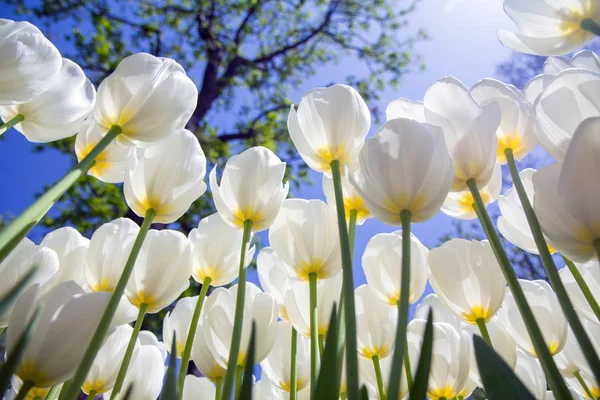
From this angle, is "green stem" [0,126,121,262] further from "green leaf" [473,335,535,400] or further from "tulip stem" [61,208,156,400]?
"green leaf" [473,335,535,400]

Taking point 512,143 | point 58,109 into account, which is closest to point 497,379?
point 512,143

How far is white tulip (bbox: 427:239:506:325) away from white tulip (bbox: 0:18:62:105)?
41 centimetres

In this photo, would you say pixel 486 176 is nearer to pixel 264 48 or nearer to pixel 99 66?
pixel 99 66

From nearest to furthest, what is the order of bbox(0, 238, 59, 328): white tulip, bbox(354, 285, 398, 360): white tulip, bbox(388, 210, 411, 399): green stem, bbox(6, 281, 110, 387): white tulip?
bbox(388, 210, 411, 399): green stem → bbox(6, 281, 110, 387): white tulip → bbox(0, 238, 59, 328): white tulip → bbox(354, 285, 398, 360): white tulip

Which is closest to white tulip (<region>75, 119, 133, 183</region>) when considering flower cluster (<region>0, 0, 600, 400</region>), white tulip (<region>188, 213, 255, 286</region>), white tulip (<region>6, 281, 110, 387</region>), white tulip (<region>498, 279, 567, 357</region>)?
flower cluster (<region>0, 0, 600, 400</region>)

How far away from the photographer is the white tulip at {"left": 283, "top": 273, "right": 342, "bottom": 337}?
0.54 m

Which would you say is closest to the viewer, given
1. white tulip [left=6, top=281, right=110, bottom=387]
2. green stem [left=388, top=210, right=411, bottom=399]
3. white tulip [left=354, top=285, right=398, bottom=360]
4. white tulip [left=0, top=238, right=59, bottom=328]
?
green stem [left=388, top=210, right=411, bottom=399]

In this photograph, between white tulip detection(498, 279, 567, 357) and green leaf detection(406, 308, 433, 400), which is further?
white tulip detection(498, 279, 567, 357)

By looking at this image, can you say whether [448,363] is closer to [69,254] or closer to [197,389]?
[197,389]

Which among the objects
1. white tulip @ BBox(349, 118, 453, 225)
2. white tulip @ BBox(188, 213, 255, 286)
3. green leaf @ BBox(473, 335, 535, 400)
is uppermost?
white tulip @ BBox(188, 213, 255, 286)

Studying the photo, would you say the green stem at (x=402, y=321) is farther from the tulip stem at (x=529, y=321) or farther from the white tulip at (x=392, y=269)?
the white tulip at (x=392, y=269)

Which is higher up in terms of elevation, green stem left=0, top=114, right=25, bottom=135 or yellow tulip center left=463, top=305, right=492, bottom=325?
green stem left=0, top=114, right=25, bottom=135

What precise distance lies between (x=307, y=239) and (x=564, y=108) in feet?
0.87

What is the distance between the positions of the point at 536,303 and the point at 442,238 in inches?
166
